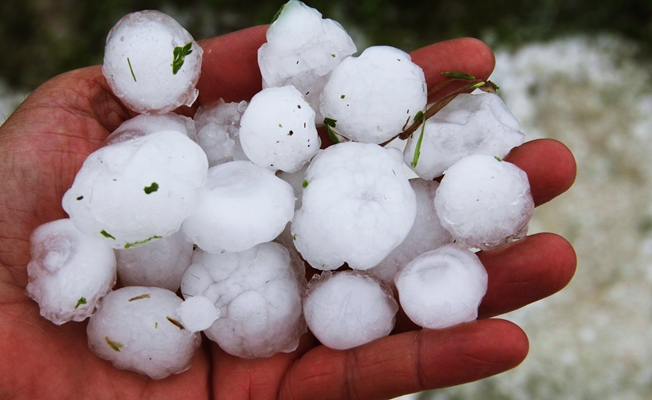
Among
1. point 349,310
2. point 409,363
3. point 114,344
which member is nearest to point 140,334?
point 114,344

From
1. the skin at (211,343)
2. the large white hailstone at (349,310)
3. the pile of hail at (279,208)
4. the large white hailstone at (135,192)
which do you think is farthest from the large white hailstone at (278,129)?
the skin at (211,343)

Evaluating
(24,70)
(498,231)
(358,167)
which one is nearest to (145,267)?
(358,167)

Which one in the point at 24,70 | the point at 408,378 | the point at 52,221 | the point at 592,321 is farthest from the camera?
the point at 24,70

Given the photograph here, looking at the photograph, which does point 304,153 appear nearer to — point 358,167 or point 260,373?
point 358,167

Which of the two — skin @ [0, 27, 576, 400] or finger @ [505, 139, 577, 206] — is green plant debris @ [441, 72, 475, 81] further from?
finger @ [505, 139, 577, 206]

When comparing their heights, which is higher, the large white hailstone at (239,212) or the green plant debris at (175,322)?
the large white hailstone at (239,212)

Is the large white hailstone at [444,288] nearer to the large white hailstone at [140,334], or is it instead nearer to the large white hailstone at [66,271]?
the large white hailstone at [140,334]
